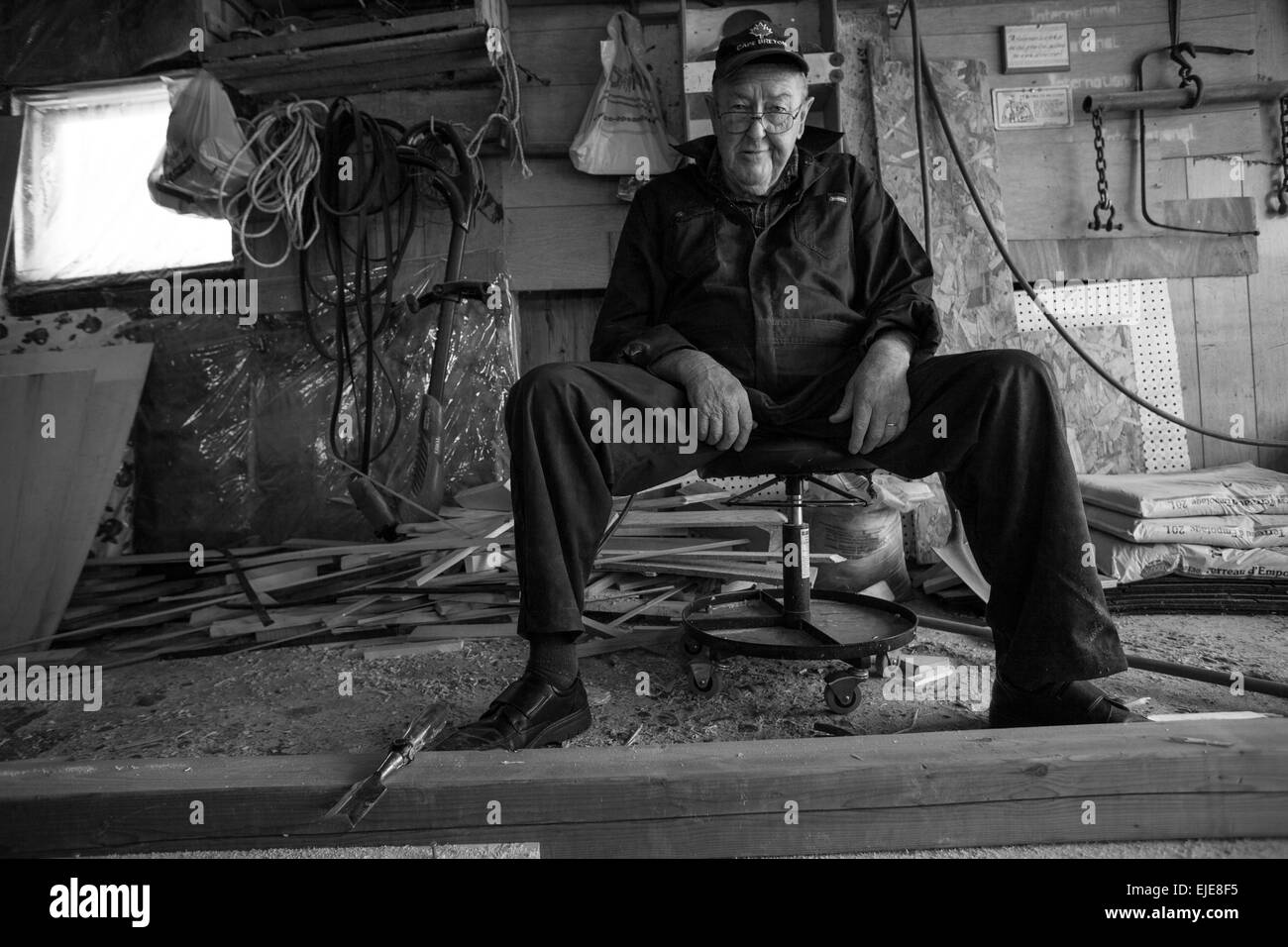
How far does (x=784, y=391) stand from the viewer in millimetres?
1780

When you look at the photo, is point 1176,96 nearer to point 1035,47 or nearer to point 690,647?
point 1035,47

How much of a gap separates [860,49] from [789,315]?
6.52ft

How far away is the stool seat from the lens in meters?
1.62

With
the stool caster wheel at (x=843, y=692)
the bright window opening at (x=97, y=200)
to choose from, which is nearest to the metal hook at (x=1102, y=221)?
the stool caster wheel at (x=843, y=692)

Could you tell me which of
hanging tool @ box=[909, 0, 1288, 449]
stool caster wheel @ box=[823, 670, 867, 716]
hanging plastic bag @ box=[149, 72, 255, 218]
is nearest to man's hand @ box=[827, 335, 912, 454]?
stool caster wheel @ box=[823, 670, 867, 716]

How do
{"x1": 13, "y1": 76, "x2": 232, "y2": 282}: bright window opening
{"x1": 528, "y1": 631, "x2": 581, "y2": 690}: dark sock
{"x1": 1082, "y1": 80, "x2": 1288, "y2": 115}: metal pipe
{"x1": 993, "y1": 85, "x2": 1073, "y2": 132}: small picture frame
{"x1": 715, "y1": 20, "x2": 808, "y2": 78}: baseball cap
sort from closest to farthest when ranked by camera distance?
1. {"x1": 528, "y1": 631, "x2": 581, "y2": 690}: dark sock
2. {"x1": 715, "y1": 20, "x2": 808, "y2": 78}: baseball cap
3. {"x1": 1082, "y1": 80, "x2": 1288, "y2": 115}: metal pipe
4. {"x1": 993, "y1": 85, "x2": 1073, "y2": 132}: small picture frame
5. {"x1": 13, "y1": 76, "x2": 232, "y2": 282}: bright window opening

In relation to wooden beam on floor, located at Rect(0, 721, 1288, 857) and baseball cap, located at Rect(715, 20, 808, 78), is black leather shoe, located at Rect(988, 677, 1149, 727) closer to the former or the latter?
wooden beam on floor, located at Rect(0, 721, 1288, 857)

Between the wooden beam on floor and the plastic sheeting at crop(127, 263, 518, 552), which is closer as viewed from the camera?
the wooden beam on floor

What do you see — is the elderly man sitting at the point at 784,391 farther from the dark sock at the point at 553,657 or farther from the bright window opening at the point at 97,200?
the bright window opening at the point at 97,200

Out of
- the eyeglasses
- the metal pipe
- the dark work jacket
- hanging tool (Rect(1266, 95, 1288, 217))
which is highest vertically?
the metal pipe

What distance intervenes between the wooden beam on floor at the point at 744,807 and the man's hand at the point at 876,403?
25.4 inches
